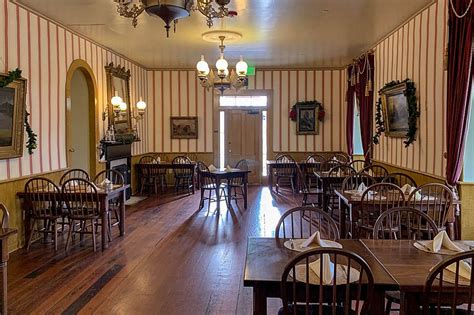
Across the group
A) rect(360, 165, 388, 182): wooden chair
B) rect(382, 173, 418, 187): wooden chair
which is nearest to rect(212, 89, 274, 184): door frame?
rect(360, 165, 388, 182): wooden chair

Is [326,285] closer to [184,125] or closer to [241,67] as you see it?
[241,67]

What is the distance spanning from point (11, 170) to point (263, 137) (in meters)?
7.18

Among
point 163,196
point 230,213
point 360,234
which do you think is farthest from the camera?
point 163,196

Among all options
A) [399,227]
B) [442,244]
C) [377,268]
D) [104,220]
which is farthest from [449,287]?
[104,220]

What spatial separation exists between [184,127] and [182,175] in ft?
5.24

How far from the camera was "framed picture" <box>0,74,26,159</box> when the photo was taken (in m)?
5.26

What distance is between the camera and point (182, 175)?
34.8 ft

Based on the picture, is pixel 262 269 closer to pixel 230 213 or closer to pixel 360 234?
pixel 360 234

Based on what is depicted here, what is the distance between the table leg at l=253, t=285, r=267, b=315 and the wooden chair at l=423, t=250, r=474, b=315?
0.76 metres

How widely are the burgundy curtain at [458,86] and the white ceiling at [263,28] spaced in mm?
880

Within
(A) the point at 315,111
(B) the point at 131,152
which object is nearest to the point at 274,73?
(A) the point at 315,111

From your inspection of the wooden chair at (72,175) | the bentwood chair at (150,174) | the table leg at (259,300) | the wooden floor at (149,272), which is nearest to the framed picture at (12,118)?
the wooden chair at (72,175)

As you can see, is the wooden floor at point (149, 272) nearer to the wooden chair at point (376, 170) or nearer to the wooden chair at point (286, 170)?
the wooden chair at point (376, 170)

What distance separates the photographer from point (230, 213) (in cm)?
785
